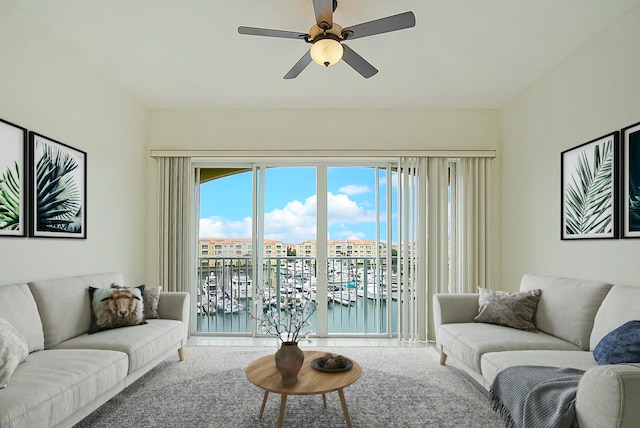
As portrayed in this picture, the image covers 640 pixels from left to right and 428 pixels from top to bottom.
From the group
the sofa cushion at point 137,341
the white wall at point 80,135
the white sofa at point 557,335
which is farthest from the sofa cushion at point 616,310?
the white wall at point 80,135

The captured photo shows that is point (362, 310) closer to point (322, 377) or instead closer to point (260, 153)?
point (260, 153)

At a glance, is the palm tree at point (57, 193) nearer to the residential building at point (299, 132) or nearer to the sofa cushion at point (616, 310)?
the residential building at point (299, 132)

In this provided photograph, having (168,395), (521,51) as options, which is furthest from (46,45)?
(521,51)

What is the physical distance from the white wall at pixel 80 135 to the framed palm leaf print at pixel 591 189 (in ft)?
13.2

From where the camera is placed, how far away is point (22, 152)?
2.78 meters

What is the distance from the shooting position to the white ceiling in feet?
8.72

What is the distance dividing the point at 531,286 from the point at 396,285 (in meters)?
1.58

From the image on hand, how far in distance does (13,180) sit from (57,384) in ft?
4.80

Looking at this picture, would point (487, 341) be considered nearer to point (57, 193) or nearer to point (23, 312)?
point (23, 312)

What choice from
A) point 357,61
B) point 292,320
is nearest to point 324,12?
point 357,61

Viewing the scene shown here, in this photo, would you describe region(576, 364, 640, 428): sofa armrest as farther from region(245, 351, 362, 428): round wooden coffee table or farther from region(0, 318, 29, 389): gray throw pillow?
region(0, 318, 29, 389): gray throw pillow

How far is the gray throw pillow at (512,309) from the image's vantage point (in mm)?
3209

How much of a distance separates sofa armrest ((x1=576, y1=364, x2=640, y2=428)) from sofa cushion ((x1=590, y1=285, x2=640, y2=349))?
93 centimetres

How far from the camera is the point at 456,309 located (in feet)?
11.9
